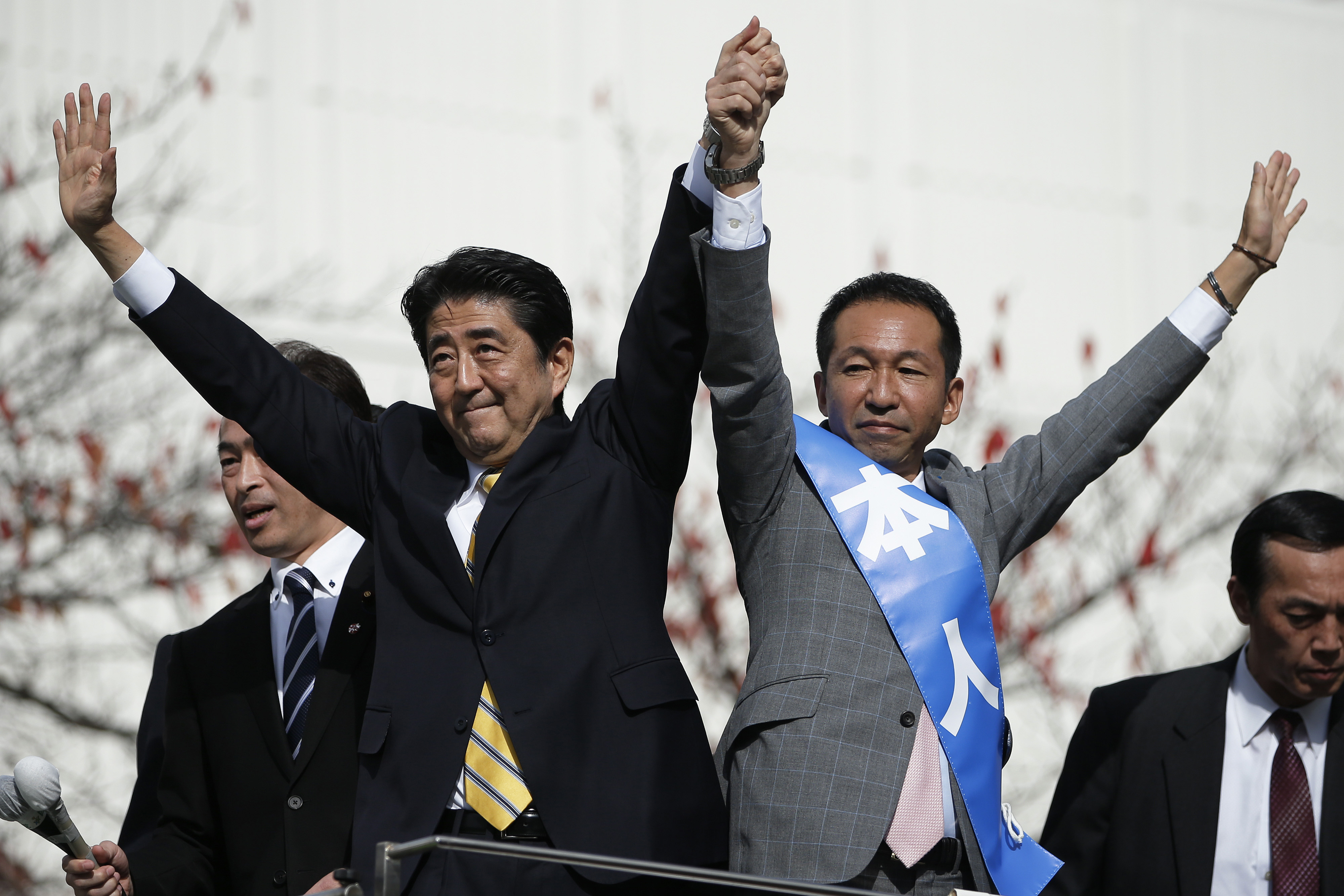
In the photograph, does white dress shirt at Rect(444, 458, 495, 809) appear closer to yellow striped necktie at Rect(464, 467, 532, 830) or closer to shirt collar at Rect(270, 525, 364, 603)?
yellow striped necktie at Rect(464, 467, 532, 830)

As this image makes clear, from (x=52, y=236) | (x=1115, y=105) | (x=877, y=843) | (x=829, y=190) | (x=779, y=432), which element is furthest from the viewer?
(x=1115, y=105)

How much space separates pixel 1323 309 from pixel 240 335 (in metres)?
7.90

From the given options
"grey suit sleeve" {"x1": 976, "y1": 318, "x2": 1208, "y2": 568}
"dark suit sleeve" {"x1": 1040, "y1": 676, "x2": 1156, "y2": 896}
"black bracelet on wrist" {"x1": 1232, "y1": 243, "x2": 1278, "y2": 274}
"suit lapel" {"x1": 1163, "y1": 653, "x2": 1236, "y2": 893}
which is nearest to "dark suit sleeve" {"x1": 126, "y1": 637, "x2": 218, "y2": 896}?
"grey suit sleeve" {"x1": 976, "y1": 318, "x2": 1208, "y2": 568}

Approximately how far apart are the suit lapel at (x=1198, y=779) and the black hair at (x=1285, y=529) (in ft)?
0.85

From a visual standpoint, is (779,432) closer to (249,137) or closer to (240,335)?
(240,335)

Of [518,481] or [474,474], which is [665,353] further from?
[474,474]

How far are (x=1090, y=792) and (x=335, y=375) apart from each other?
2.07m

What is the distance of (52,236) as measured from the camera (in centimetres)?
686

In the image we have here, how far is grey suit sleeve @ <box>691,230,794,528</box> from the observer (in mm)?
2637

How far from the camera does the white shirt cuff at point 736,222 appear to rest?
2.62 meters

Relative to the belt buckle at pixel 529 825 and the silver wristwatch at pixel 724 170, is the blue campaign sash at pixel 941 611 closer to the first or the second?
the silver wristwatch at pixel 724 170

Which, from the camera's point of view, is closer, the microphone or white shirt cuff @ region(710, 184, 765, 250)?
the microphone

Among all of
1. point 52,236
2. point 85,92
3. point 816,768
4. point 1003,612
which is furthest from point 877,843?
point 52,236

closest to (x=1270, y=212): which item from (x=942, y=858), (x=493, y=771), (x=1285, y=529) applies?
(x=1285, y=529)
